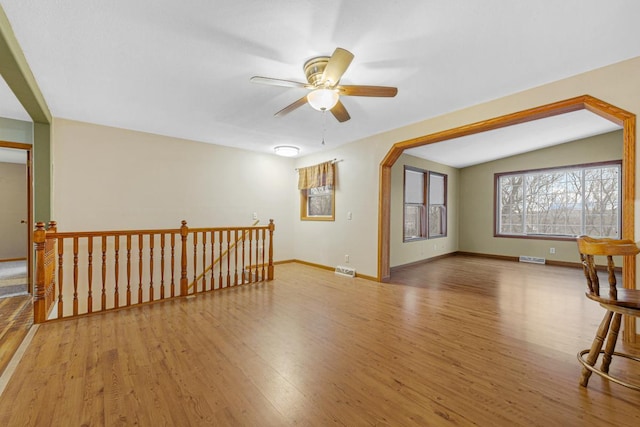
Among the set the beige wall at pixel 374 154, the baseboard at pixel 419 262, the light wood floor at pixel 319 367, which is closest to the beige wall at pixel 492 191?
the baseboard at pixel 419 262

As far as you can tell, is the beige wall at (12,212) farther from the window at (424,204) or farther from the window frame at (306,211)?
the window at (424,204)

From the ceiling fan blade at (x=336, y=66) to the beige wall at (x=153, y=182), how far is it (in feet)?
11.7

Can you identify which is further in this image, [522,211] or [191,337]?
[522,211]

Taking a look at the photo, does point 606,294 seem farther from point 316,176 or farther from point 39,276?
point 39,276

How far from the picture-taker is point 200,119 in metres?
3.81

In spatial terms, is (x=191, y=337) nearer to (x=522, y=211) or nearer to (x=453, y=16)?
(x=453, y=16)

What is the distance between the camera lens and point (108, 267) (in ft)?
13.5

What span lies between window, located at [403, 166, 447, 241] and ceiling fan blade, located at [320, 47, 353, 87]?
4031 millimetres

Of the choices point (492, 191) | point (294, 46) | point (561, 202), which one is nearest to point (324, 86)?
point (294, 46)

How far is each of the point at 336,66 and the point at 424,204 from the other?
16.7ft

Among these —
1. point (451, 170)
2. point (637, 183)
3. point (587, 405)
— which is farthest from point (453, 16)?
point (451, 170)

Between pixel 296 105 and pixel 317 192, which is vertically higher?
pixel 296 105

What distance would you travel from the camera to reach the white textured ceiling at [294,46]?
1.78m

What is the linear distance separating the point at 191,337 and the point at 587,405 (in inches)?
114
